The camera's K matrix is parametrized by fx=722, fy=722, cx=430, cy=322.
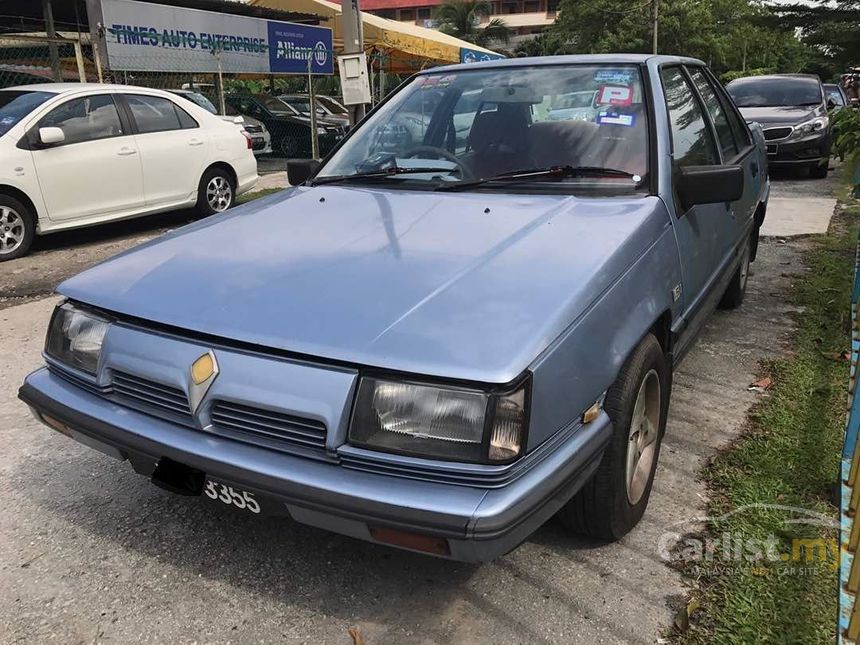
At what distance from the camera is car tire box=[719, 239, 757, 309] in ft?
15.5

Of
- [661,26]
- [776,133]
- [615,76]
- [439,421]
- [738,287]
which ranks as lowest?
[738,287]

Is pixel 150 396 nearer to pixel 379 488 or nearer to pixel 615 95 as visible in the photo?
pixel 379 488

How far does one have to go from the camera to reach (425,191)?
2.97m

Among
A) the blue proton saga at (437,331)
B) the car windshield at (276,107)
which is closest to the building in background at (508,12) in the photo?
the car windshield at (276,107)

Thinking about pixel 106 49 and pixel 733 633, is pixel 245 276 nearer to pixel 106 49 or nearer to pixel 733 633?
pixel 733 633

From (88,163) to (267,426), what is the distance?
624 centimetres

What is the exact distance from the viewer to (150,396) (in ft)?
7.03

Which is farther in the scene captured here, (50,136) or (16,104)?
(16,104)

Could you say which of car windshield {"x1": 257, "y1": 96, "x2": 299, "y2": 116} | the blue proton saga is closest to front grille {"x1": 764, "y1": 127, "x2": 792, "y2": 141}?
the blue proton saga

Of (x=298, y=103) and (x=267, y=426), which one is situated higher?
(x=298, y=103)

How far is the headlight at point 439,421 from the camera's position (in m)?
1.78

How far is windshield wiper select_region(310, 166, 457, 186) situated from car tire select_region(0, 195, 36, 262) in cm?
466

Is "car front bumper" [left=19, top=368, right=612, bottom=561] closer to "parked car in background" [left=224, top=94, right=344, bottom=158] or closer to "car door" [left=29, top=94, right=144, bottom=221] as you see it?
"car door" [left=29, top=94, right=144, bottom=221]

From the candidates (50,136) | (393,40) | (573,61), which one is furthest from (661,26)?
(573,61)
